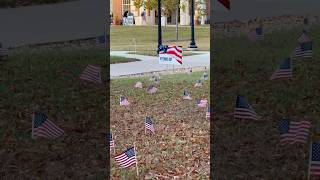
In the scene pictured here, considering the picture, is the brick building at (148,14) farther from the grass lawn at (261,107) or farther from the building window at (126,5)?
the grass lawn at (261,107)

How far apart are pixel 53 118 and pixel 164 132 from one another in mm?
1994

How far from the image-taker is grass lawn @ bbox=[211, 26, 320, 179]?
683cm

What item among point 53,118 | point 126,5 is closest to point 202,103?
point 53,118

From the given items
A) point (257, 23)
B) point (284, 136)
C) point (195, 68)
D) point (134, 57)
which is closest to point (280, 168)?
point (284, 136)

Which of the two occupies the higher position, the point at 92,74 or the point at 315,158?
the point at 92,74

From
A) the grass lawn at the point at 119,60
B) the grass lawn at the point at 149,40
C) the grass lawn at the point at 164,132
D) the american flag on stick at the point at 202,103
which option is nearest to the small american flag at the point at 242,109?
the grass lawn at the point at 164,132

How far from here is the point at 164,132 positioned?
884 cm

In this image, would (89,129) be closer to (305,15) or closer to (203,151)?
(203,151)

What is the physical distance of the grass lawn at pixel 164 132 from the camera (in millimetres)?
6961

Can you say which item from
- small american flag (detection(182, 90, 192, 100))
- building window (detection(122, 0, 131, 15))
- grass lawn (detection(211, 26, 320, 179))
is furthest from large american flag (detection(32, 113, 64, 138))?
building window (detection(122, 0, 131, 15))

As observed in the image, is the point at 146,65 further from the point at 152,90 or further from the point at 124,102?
the point at 124,102

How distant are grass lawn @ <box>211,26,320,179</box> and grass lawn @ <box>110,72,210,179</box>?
11.3 inches

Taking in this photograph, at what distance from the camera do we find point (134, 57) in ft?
75.6

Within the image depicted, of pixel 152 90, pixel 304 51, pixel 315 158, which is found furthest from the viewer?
pixel 304 51
